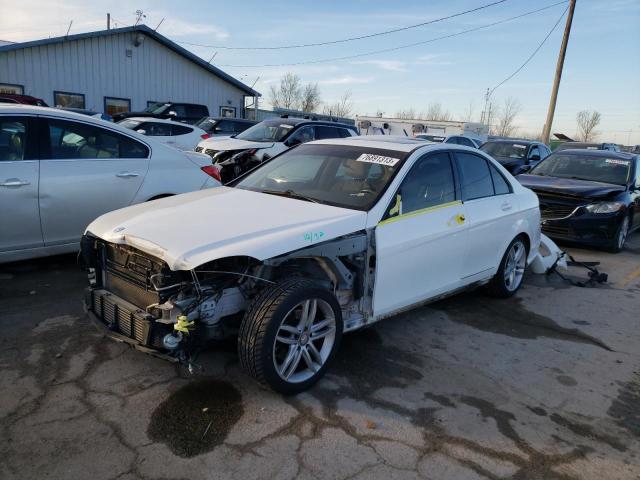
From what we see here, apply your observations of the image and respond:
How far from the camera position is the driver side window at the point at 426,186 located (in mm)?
3955

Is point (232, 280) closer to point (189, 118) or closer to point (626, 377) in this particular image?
point (626, 377)

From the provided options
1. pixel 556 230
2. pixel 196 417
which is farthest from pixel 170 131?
pixel 196 417

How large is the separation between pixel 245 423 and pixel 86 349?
1531mm

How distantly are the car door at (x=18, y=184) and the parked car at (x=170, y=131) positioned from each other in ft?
27.6

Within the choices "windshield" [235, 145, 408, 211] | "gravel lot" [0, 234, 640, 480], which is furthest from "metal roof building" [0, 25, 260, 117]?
"windshield" [235, 145, 408, 211]

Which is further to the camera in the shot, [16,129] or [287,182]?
[16,129]

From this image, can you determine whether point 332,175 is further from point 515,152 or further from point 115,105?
point 115,105

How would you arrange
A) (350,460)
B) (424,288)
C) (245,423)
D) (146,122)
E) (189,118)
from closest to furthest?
(350,460) < (245,423) < (424,288) < (146,122) < (189,118)

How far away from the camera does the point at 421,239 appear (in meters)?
3.98

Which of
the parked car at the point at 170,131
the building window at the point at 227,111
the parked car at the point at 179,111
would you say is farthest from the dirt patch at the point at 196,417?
the building window at the point at 227,111

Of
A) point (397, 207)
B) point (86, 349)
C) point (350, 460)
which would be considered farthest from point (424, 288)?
point (86, 349)

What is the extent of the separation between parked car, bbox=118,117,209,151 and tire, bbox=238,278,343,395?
1071cm

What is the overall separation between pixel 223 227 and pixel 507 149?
43.4ft

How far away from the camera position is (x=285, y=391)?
10.5 feet
